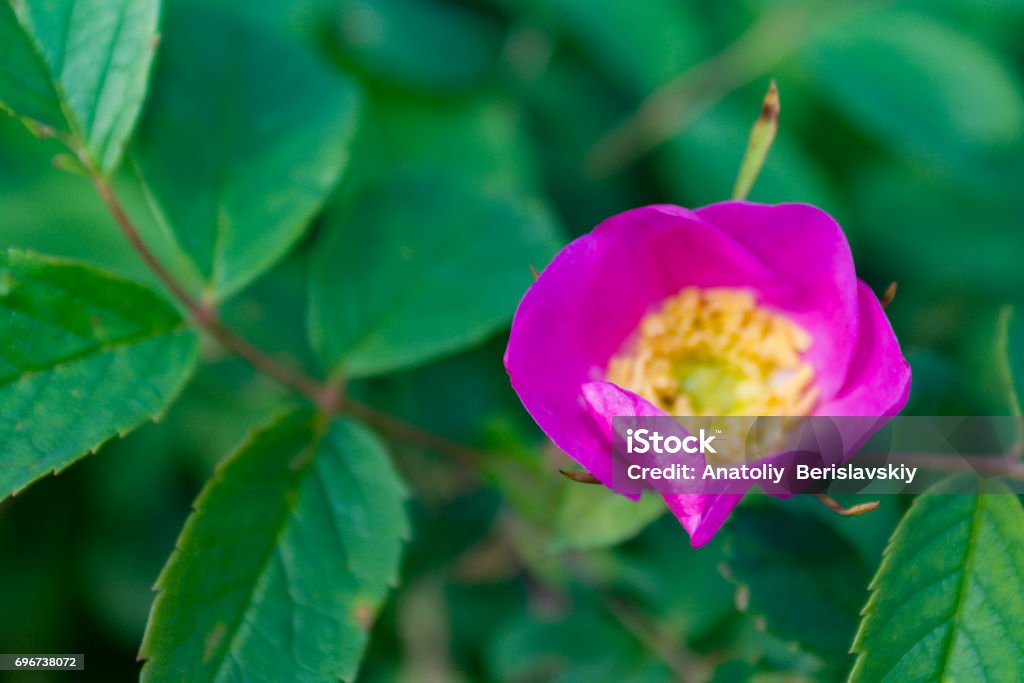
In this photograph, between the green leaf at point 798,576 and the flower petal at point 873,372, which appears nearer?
the flower petal at point 873,372

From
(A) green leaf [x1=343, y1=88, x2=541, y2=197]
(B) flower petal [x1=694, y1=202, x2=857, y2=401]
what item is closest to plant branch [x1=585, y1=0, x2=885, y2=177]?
(A) green leaf [x1=343, y1=88, x2=541, y2=197]

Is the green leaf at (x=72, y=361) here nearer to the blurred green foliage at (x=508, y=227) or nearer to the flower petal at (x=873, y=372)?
the blurred green foliage at (x=508, y=227)

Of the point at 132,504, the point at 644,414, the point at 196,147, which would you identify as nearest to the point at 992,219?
A: the point at 644,414

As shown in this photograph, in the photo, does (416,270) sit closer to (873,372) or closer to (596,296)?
(596,296)

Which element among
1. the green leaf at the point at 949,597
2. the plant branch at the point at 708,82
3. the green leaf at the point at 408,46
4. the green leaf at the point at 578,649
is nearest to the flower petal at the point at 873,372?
the green leaf at the point at 949,597

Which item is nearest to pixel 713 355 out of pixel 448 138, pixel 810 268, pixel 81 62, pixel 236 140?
pixel 810 268

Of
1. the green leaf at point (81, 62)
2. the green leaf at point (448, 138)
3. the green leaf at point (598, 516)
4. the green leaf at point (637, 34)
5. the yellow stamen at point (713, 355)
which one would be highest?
the green leaf at point (637, 34)
